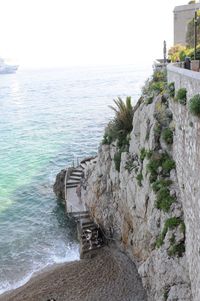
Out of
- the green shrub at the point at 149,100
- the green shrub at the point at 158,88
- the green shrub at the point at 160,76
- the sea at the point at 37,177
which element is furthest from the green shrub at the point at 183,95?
the sea at the point at 37,177

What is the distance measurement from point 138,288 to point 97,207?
21.2ft

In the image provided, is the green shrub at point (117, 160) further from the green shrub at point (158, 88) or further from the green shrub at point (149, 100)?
→ the green shrub at point (158, 88)

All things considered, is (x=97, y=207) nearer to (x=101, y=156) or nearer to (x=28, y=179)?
(x=101, y=156)

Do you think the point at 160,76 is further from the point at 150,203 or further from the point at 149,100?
the point at 150,203

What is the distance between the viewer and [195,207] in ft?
35.6

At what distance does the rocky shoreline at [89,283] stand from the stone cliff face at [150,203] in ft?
2.78

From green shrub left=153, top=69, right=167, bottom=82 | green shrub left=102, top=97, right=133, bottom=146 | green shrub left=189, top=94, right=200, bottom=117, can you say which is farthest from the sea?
green shrub left=189, top=94, right=200, bottom=117

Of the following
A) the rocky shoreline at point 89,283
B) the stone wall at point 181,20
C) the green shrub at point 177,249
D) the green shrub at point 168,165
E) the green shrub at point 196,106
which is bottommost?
the rocky shoreline at point 89,283

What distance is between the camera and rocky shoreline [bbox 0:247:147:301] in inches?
678

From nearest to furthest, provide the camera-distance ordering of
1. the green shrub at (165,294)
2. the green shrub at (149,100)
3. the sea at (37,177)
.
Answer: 1. the green shrub at (165,294)
2. the green shrub at (149,100)
3. the sea at (37,177)

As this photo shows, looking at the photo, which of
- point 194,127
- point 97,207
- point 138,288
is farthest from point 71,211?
point 194,127

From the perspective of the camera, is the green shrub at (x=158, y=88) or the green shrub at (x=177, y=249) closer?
the green shrub at (x=177, y=249)

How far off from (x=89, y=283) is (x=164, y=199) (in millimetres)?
6374

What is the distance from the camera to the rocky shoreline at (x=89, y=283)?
56.5ft
